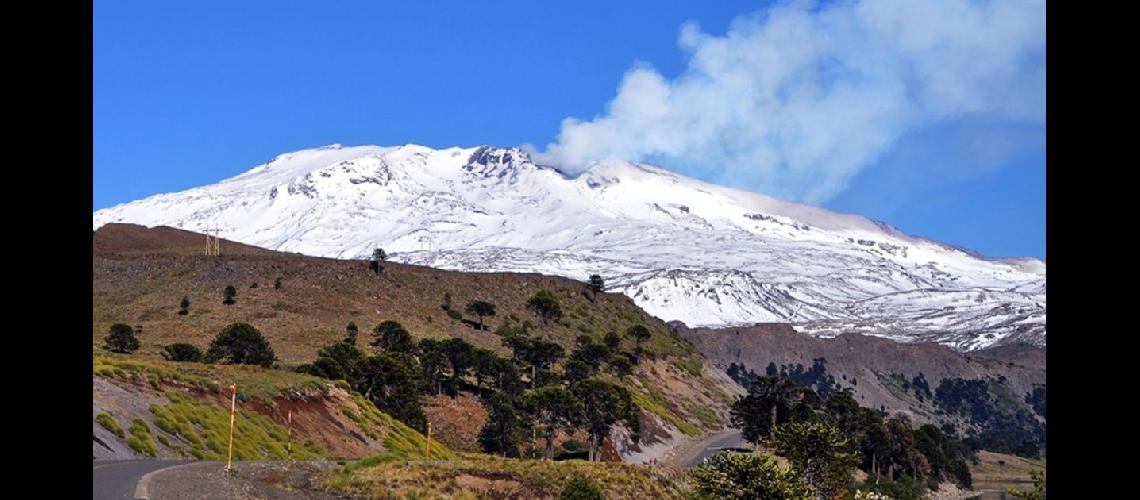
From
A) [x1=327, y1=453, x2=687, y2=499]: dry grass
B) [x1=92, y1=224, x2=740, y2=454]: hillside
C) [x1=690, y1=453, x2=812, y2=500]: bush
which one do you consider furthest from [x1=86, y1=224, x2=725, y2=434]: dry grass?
[x1=690, y1=453, x2=812, y2=500]: bush

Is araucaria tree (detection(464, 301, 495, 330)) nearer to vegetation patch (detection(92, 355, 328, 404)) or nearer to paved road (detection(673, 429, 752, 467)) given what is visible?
paved road (detection(673, 429, 752, 467))

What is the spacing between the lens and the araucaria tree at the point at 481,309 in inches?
5033

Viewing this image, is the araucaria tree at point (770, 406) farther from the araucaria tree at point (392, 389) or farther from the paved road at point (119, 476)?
the paved road at point (119, 476)

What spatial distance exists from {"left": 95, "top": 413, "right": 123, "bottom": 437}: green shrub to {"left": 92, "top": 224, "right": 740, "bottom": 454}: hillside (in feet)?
140

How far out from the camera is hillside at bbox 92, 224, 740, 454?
104 m

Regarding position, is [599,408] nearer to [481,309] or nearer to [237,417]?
[237,417]

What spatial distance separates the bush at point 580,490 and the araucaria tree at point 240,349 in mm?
41550

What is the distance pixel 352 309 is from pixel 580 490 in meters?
76.4

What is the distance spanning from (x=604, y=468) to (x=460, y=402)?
38147mm

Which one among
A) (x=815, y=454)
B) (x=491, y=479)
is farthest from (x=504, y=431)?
(x=491, y=479)

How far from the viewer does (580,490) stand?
43469mm

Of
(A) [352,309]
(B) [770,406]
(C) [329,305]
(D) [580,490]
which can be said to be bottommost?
(B) [770,406]
